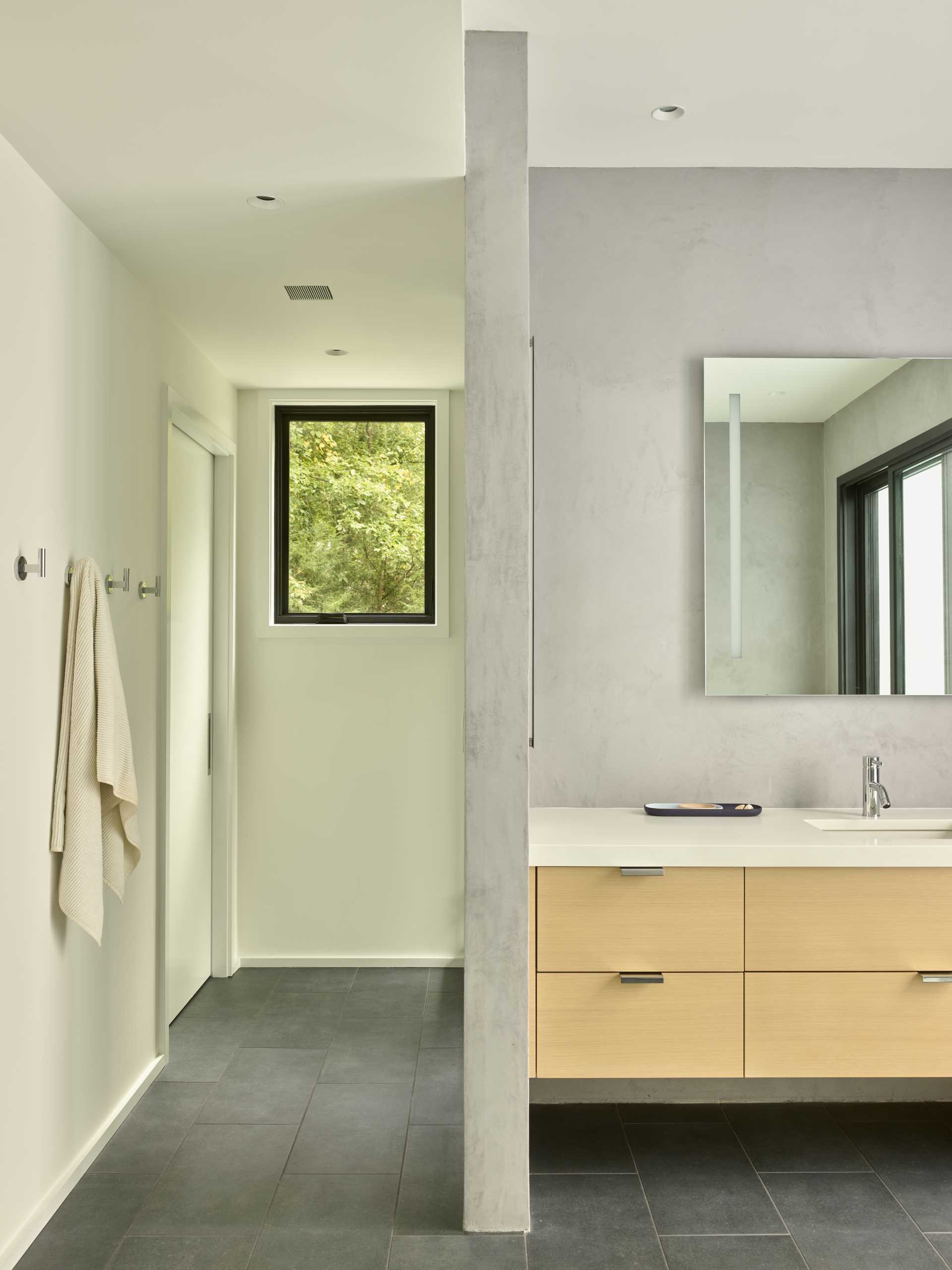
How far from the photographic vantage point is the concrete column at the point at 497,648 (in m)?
2.28

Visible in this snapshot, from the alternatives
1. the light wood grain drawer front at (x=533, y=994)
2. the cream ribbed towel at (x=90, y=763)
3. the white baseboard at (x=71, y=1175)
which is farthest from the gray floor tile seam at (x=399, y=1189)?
the cream ribbed towel at (x=90, y=763)

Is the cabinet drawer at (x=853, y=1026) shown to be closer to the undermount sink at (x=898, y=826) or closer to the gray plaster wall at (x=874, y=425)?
the undermount sink at (x=898, y=826)

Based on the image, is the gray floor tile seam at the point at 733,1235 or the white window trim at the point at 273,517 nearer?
the gray floor tile seam at the point at 733,1235

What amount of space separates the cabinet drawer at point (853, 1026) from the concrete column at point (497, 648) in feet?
1.91

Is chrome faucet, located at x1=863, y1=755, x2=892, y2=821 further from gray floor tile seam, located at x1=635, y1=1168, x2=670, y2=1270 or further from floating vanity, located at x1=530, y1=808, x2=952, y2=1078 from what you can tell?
gray floor tile seam, located at x1=635, y1=1168, x2=670, y2=1270

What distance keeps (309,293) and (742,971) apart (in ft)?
7.61

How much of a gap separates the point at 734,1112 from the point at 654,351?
2.14 meters

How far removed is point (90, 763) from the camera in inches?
103

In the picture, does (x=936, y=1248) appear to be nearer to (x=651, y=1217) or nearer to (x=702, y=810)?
(x=651, y=1217)

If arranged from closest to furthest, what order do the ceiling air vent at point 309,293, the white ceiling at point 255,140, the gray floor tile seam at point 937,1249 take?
the white ceiling at point 255,140
the gray floor tile seam at point 937,1249
the ceiling air vent at point 309,293

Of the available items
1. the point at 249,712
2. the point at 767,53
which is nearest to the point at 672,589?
the point at 767,53

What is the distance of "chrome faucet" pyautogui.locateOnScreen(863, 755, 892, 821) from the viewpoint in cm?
273

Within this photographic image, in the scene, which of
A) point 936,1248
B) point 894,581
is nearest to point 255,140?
point 894,581

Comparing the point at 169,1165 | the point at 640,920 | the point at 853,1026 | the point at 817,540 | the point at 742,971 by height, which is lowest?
the point at 169,1165
